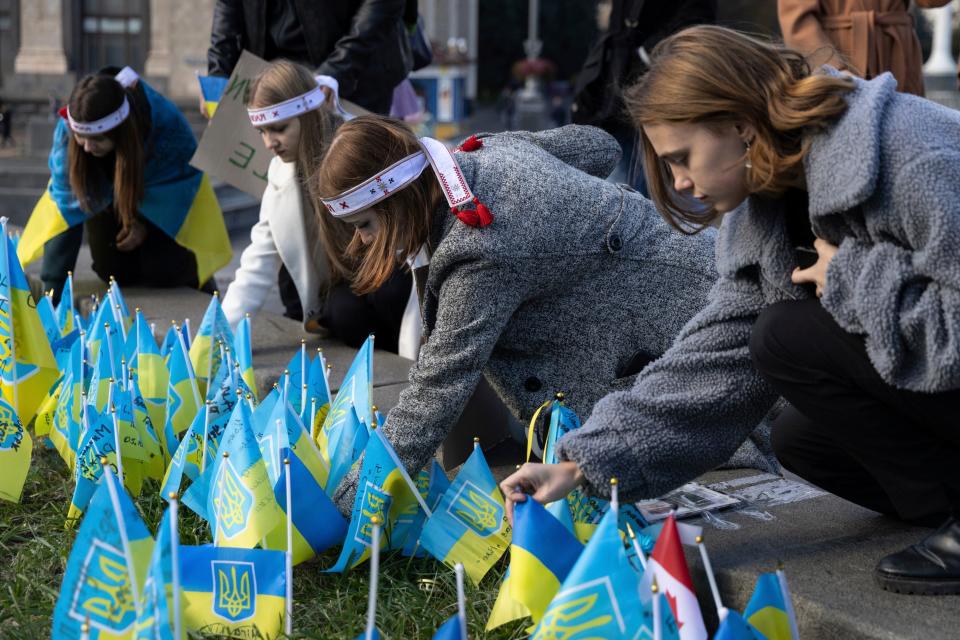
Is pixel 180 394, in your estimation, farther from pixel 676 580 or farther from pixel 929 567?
pixel 929 567

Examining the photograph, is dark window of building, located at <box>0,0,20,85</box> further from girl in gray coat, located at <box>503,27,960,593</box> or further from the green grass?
girl in gray coat, located at <box>503,27,960,593</box>

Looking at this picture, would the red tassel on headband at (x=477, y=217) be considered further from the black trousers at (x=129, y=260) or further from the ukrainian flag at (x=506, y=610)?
the black trousers at (x=129, y=260)

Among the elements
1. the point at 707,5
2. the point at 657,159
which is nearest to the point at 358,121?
the point at 657,159

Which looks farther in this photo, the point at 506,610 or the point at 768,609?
the point at 506,610

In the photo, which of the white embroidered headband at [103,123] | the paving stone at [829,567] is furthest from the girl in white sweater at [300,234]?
the paving stone at [829,567]

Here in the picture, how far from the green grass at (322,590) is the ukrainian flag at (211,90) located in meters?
2.14

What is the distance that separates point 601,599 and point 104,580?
2.30ft

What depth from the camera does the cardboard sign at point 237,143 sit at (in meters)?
4.37

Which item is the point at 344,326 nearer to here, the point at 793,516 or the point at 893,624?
the point at 793,516

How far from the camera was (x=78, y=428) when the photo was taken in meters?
3.00

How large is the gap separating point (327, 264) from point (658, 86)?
7.12 feet

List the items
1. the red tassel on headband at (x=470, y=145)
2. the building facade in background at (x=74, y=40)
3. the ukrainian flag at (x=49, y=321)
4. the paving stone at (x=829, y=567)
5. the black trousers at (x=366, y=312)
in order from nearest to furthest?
1. the paving stone at (x=829, y=567)
2. the red tassel on headband at (x=470, y=145)
3. the ukrainian flag at (x=49, y=321)
4. the black trousers at (x=366, y=312)
5. the building facade in background at (x=74, y=40)

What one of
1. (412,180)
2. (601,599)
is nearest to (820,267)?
(601,599)

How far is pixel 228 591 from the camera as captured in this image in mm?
2102
